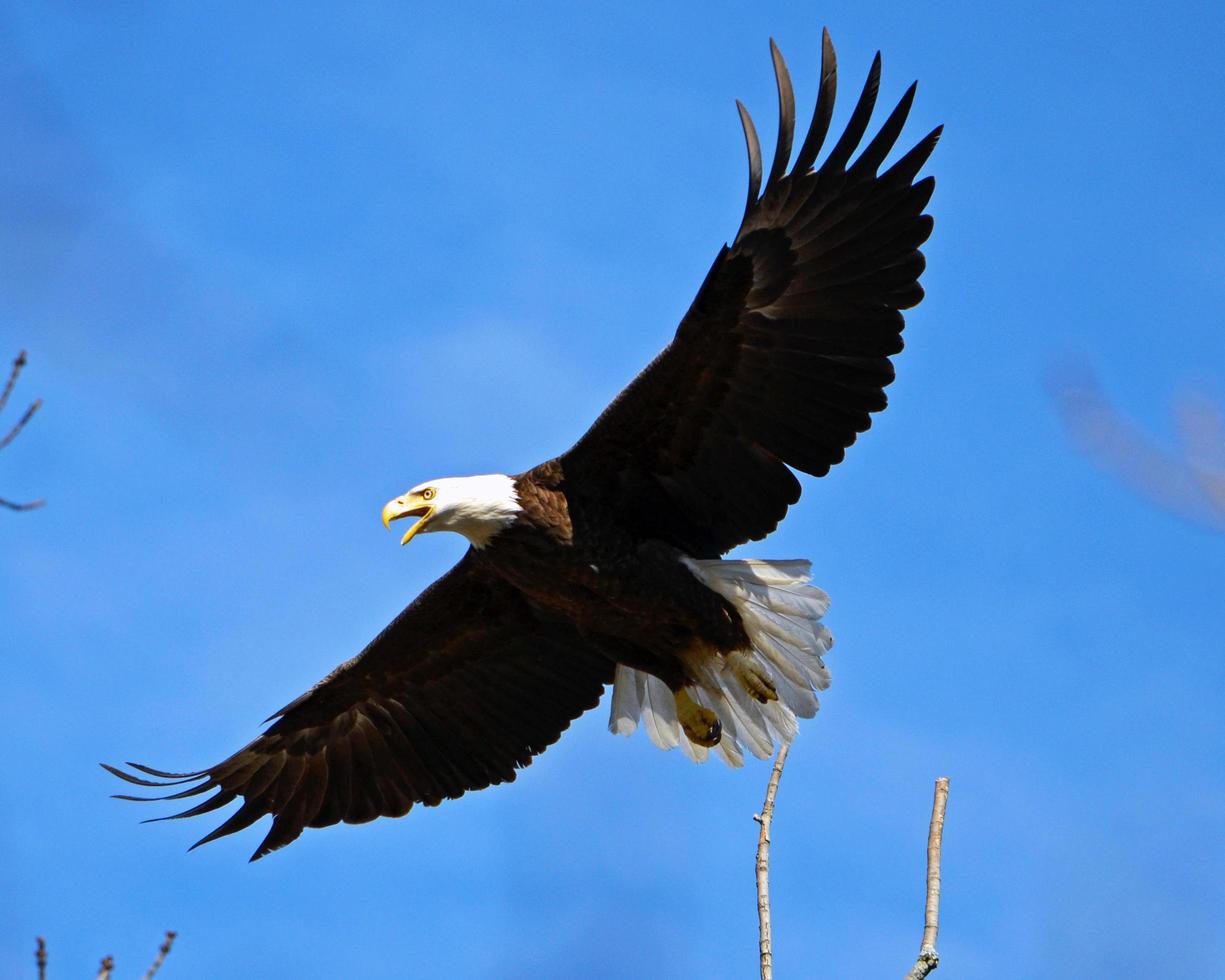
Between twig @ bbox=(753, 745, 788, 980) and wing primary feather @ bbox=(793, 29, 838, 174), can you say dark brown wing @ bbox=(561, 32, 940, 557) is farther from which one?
twig @ bbox=(753, 745, 788, 980)

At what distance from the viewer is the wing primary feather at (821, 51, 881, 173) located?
21.9ft

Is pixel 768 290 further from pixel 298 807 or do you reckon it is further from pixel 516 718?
pixel 298 807

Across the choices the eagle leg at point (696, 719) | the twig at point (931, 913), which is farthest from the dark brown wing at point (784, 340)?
the twig at point (931, 913)

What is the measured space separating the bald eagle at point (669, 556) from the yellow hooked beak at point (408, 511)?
11 millimetres

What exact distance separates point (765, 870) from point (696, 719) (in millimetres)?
2947

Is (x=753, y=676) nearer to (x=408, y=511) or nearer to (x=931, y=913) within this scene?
(x=408, y=511)

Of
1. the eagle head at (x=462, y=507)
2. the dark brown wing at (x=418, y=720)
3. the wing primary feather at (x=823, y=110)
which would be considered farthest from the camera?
the dark brown wing at (x=418, y=720)

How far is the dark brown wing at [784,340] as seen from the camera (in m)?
7.03

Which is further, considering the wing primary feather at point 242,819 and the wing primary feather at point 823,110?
the wing primary feather at point 242,819

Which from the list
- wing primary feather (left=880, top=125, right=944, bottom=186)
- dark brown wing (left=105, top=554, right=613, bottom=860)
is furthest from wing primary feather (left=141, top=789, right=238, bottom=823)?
wing primary feather (left=880, top=125, right=944, bottom=186)

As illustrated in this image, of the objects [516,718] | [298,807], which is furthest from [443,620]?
[298,807]

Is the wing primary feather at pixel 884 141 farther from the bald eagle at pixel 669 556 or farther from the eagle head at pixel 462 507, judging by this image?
the eagle head at pixel 462 507

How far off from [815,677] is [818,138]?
2630 millimetres

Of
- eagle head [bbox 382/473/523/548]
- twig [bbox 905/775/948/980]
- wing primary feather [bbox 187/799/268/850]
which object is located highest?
eagle head [bbox 382/473/523/548]
